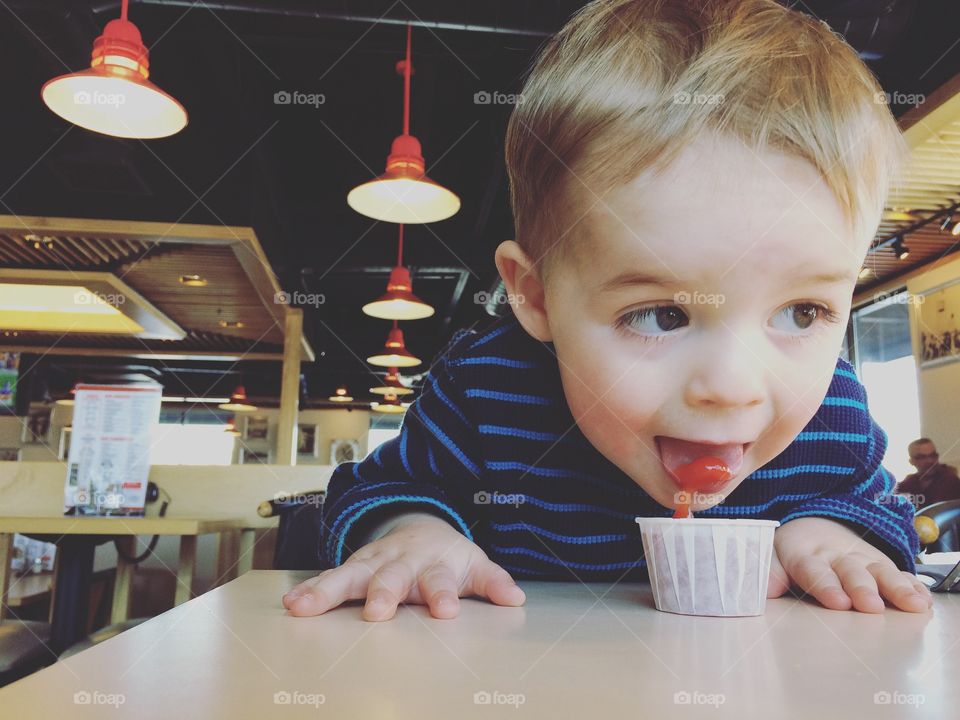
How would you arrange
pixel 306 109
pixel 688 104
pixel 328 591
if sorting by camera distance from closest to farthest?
pixel 328 591, pixel 688 104, pixel 306 109

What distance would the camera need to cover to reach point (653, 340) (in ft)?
2.10

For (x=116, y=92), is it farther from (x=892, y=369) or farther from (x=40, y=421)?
(x=40, y=421)

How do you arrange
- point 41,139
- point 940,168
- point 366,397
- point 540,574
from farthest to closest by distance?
point 366,397, point 940,168, point 41,139, point 540,574

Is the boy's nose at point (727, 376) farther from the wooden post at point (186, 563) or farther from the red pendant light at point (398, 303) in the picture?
the red pendant light at point (398, 303)

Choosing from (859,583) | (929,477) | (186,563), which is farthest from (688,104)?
(929,477)

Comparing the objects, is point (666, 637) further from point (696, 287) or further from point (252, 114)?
point (252, 114)

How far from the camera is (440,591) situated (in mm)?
597

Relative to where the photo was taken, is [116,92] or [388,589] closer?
[388,589]

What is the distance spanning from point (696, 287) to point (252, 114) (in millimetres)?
5890

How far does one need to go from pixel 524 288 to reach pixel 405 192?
2.87 m

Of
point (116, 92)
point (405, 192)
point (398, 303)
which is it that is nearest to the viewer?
point (116, 92)

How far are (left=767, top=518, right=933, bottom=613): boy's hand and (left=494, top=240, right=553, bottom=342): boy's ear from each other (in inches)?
13.1

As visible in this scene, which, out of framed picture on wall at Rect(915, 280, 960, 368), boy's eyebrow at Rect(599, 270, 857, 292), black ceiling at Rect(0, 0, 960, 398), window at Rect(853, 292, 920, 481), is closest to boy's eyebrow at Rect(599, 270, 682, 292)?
boy's eyebrow at Rect(599, 270, 857, 292)

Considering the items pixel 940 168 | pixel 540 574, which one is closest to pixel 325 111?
pixel 940 168
